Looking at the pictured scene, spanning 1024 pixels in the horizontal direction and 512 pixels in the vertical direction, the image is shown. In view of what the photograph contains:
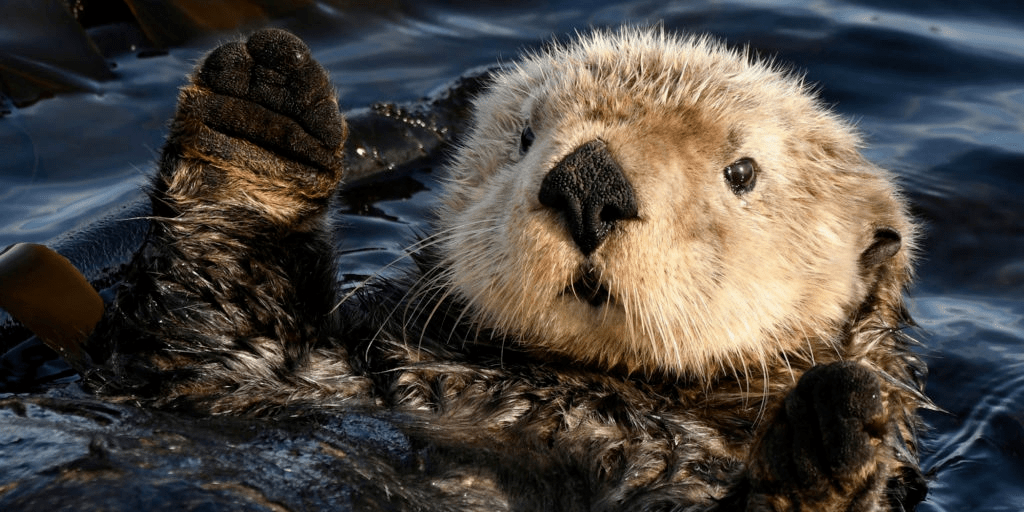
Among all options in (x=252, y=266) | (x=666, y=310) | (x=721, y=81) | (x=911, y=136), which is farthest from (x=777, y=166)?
(x=911, y=136)

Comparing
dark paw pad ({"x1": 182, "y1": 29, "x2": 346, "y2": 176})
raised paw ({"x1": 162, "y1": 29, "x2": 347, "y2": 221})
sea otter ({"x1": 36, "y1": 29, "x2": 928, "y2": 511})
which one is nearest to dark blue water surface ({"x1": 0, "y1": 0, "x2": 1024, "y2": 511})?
sea otter ({"x1": 36, "y1": 29, "x2": 928, "y2": 511})

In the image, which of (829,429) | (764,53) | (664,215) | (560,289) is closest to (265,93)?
(560,289)

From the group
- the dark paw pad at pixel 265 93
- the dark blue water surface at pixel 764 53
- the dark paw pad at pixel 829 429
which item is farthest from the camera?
the dark blue water surface at pixel 764 53

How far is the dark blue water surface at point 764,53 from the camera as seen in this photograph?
Result: 4629mm

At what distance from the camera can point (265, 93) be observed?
330 cm

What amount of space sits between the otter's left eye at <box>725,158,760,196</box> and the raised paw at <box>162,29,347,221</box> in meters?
1.14

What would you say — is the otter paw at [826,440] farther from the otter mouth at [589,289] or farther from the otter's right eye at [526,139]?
the otter's right eye at [526,139]

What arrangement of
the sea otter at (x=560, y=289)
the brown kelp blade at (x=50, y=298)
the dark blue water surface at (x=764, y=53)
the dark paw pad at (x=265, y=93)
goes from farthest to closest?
the dark blue water surface at (x=764, y=53) → the brown kelp blade at (x=50, y=298) → the dark paw pad at (x=265, y=93) → the sea otter at (x=560, y=289)

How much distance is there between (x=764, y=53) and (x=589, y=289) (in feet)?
13.8

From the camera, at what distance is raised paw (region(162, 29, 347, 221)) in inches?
130

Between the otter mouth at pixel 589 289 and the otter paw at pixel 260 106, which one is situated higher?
the otter paw at pixel 260 106

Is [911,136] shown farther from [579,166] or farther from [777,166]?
[579,166]

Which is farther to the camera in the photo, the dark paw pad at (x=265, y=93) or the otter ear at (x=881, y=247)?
the otter ear at (x=881, y=247)

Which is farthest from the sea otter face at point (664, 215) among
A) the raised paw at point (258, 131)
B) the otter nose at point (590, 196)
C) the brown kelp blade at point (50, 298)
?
the brown kelp blade at point (50, 298)
